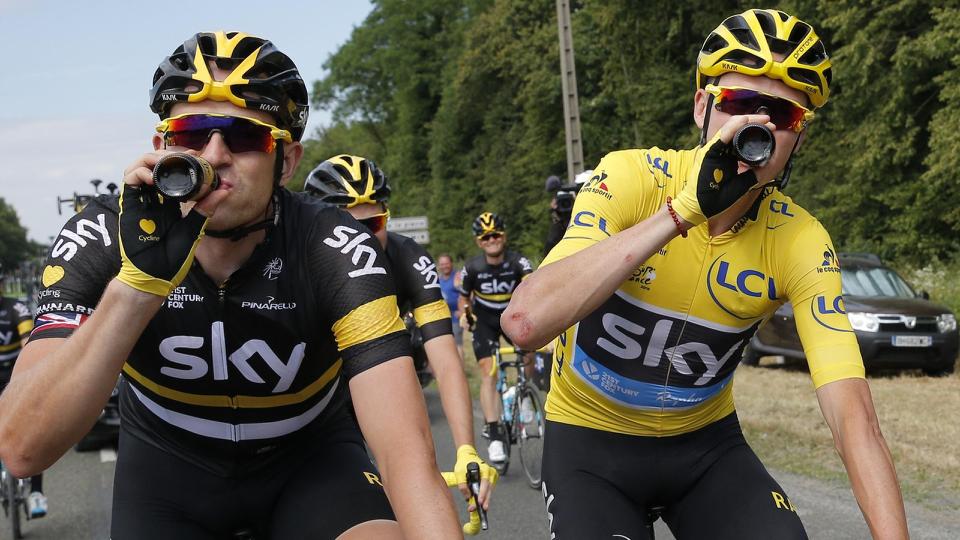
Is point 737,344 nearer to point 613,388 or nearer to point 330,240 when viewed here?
point 613,388

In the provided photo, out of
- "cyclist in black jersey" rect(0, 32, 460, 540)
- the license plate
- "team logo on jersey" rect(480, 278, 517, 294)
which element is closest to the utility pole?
the license plate

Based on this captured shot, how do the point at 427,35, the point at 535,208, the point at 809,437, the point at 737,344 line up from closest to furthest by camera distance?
the point at 737,344, the point at 809,437, the point at 535,208, the point at 427,35

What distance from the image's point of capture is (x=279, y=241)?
282 cm

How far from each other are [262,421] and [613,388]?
1.10m

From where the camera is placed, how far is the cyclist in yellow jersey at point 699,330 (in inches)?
108

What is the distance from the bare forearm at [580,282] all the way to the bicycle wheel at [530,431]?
6.24 m

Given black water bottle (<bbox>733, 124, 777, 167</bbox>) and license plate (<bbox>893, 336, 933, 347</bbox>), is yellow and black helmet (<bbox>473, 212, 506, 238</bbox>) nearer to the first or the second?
license plate (<bbox>893, 336, 933, 347</bbox>)

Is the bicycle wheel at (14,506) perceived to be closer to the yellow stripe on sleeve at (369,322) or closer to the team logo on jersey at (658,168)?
the yellow stripe on sleeve at (369,322)

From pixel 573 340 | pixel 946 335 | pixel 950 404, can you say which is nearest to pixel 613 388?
pixel 573 340

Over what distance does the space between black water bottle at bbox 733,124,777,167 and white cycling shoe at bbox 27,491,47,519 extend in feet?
22.3

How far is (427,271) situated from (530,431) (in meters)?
4.15

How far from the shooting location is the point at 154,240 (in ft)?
7.16

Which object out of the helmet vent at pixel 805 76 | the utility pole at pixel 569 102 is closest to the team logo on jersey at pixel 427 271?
the helmet vent at pixel 805 76

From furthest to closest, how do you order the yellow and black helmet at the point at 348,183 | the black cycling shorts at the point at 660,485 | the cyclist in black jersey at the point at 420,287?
the yellow and black helmet at the point at 348,183 < the cyclist in black jersey at the point at 420,287 < the black cycling shorts at the point at 660,485
